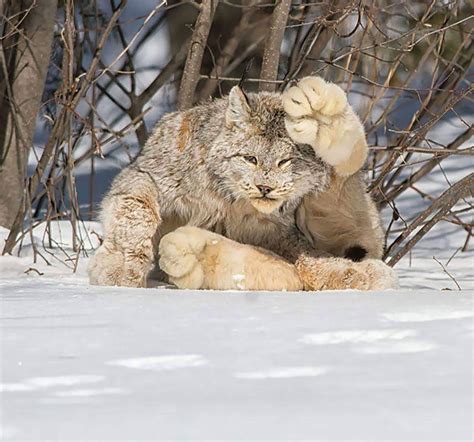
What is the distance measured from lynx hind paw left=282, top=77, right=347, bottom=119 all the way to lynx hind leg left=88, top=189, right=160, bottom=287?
632mm

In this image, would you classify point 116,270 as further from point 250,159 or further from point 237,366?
point 237,366

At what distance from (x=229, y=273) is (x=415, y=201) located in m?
4.25

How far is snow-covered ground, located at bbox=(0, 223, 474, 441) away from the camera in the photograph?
178 centimetres

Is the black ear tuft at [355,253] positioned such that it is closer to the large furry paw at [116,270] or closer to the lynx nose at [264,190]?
the lynx nose at [264,190]

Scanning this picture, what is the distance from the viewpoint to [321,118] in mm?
3283

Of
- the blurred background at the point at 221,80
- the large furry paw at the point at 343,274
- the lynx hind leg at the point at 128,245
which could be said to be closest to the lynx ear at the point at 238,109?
the blurred background at the point at 221,80

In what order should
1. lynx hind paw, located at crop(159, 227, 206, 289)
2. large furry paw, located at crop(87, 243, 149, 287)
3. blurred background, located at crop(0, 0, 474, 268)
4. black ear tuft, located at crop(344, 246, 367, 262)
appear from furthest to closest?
blurred background, located at crop(0, 0, 474, 268) → black ear tuft, located at crop(344, 246, 367, 262) → large furry paw, located at crop(87, 243, 149, 287) → lynx hind paw, located at crop(159, 227, 206, 289)

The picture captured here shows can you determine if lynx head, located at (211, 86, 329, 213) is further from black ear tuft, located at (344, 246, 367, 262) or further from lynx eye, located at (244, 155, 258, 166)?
black ear tuft, located at (344, 246, 367, 262)

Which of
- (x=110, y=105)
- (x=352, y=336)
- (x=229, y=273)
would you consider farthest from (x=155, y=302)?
(x=110, y=105)

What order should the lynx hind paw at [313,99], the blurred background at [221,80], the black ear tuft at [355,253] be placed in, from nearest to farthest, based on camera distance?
the lynx hind paw at [313,99] → the black ear tuft at [355,253] → the blurred background at [221,80]

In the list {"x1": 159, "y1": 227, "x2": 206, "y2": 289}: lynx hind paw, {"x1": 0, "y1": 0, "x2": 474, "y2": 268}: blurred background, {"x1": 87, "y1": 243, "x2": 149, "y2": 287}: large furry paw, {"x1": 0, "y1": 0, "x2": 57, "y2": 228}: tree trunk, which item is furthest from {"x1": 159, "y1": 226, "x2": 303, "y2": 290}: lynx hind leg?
{"x1": 0, "y1": 0, "x2": 57, "y2": 228}: tree trunk

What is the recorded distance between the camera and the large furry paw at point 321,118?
3225 mm

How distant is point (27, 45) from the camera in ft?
18.3

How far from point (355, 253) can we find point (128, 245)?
84 centimetres
